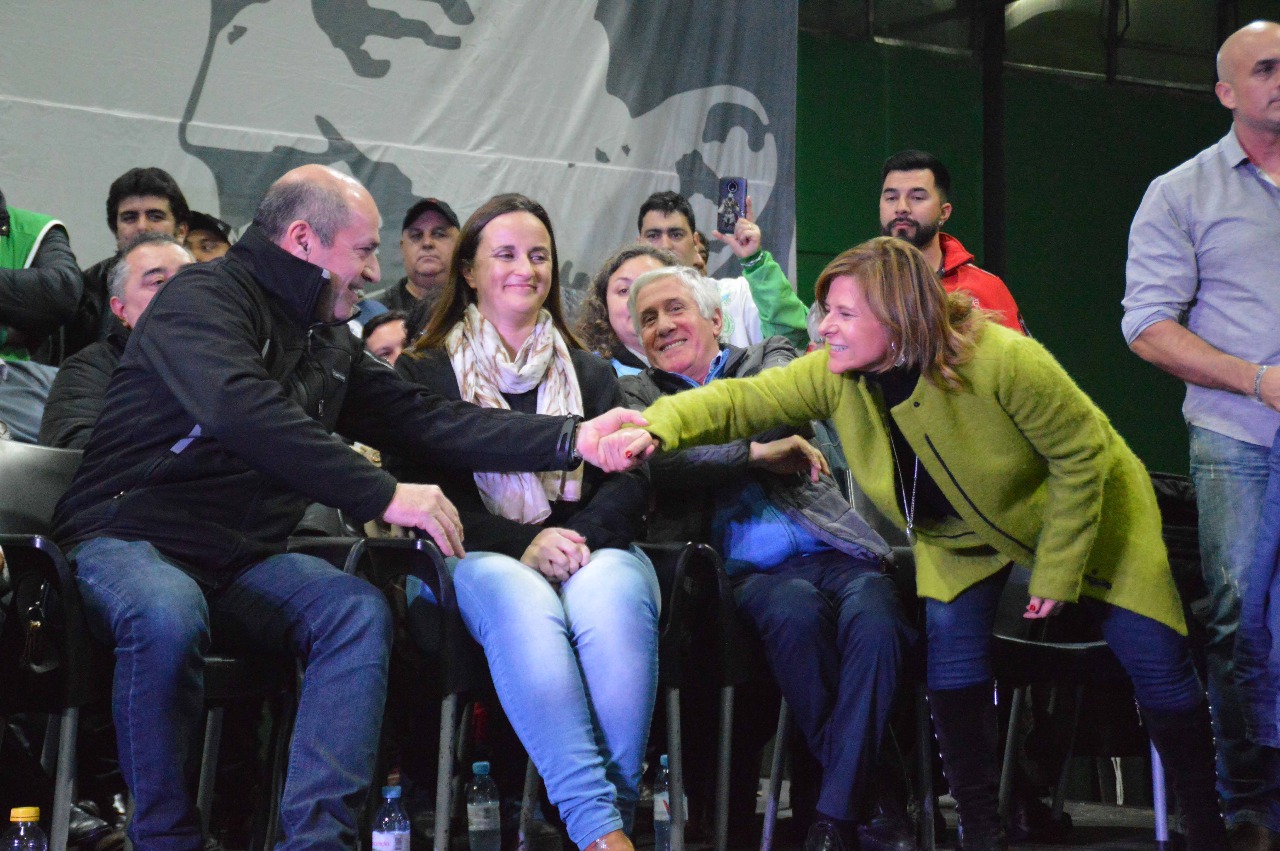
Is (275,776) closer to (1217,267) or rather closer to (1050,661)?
(1050,661)

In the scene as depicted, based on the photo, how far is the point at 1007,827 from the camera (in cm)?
336

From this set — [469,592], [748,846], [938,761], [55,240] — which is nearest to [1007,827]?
[938,761]

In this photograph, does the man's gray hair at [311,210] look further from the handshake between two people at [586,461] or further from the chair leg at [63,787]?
the chair leg at [63,787]

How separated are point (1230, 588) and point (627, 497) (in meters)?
1.29

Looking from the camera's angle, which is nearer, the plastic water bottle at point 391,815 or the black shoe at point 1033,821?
the plastic water bottle at point 391,815

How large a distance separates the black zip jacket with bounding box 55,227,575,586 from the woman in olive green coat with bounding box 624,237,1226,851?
0.70m

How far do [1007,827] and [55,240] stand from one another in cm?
307

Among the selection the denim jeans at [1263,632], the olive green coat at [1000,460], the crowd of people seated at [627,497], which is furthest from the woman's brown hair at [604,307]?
the denim jeans at [1263,632]

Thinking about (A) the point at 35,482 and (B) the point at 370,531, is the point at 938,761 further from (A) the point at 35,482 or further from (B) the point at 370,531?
(A) the point at 35,482

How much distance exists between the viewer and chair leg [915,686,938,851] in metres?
2.79

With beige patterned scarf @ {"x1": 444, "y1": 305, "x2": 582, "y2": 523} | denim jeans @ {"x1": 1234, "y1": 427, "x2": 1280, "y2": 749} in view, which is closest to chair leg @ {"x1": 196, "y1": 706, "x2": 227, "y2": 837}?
beige patterned scarf @ {"x1": 444, "y1": 305, "x2": 582, "y2": 523}

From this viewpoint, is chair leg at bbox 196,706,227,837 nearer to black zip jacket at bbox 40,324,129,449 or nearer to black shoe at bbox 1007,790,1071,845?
black zip jacket at bbox 40,324,129,449

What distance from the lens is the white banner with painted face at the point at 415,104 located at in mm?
4250

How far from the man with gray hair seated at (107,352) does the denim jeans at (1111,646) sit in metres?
1.89
